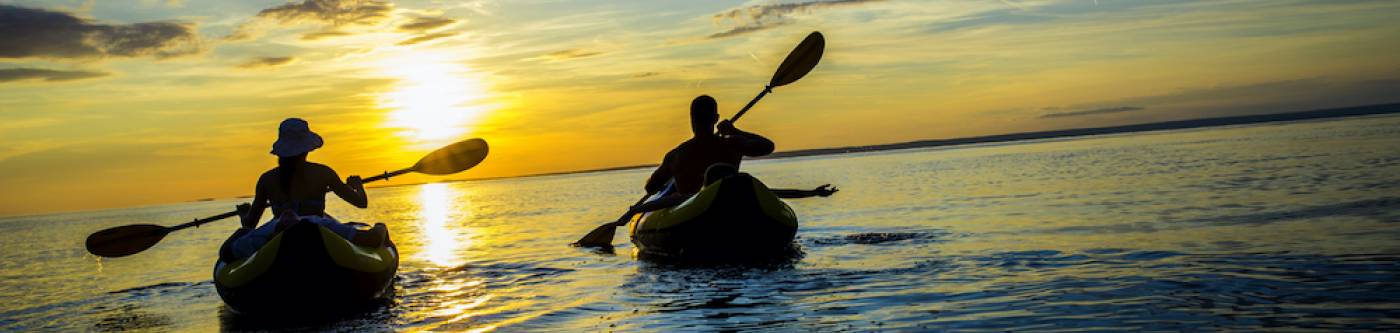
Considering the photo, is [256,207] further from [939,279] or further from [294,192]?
[939,279]

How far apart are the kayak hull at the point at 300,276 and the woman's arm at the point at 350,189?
89 cm

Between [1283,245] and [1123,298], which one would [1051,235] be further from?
[1123,298]

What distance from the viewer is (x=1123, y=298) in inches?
298

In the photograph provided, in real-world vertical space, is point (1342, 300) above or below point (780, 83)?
below

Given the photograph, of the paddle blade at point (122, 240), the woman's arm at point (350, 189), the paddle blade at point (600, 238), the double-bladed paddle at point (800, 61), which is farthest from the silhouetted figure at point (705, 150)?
the paddle blade at point (122, 240)

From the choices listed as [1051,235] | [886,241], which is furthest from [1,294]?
[1051,235]

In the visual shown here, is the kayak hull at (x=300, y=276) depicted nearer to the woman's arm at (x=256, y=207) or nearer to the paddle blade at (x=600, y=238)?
the woman's arm at (x=256, y=207)

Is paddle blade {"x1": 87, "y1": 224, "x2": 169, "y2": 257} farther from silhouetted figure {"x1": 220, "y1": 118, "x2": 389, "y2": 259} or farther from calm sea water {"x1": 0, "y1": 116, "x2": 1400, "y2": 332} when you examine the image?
silhouetted figure {"x1": 220, "y1": 118, "x2": 389, "y2": 259}

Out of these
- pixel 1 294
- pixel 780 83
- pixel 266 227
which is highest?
pixel 780 83

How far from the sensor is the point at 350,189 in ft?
34.8

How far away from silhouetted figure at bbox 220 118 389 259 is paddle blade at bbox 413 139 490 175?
3204mm

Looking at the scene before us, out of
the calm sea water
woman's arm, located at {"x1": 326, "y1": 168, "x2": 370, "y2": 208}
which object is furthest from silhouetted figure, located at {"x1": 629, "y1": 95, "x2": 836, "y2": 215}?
woman's arm, located at {"x1": 326, "y1": 168, "x2": 370, "y2": 208}

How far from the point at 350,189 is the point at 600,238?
6264 millimetres

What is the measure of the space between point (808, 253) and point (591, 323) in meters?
5.41
